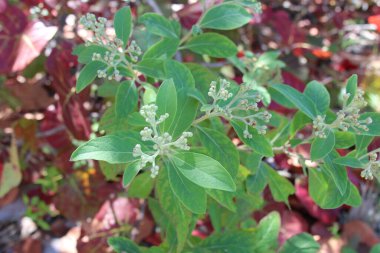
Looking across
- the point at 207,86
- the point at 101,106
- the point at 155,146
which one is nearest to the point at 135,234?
the point at 101,106

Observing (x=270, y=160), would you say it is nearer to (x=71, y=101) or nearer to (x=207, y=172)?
(x=71, y=101)

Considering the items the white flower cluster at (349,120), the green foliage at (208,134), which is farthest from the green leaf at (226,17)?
the white flower cluster at (349,120)

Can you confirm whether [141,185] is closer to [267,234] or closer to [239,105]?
[267,234]

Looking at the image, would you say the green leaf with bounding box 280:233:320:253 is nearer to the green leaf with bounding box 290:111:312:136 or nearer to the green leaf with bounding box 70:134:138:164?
the green leaf with bounding box 290:111:312:136

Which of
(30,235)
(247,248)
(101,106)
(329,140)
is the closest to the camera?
(329,140)

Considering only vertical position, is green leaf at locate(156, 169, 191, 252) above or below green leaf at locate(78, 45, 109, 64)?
below

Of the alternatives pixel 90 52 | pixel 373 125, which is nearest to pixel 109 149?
pixel 90 52

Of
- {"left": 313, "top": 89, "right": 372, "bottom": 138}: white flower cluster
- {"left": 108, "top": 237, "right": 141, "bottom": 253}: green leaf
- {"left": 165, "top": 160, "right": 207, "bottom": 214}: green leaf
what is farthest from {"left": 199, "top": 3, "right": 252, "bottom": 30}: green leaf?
{"left": 108, "top": 237, "right": 141, "bottom": 253}: green leaf

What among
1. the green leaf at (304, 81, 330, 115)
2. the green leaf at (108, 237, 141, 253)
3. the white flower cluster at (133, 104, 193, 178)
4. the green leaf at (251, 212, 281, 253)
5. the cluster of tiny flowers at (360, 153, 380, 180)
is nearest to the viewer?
the white flower cluster at (133, 104, 193, 178)
